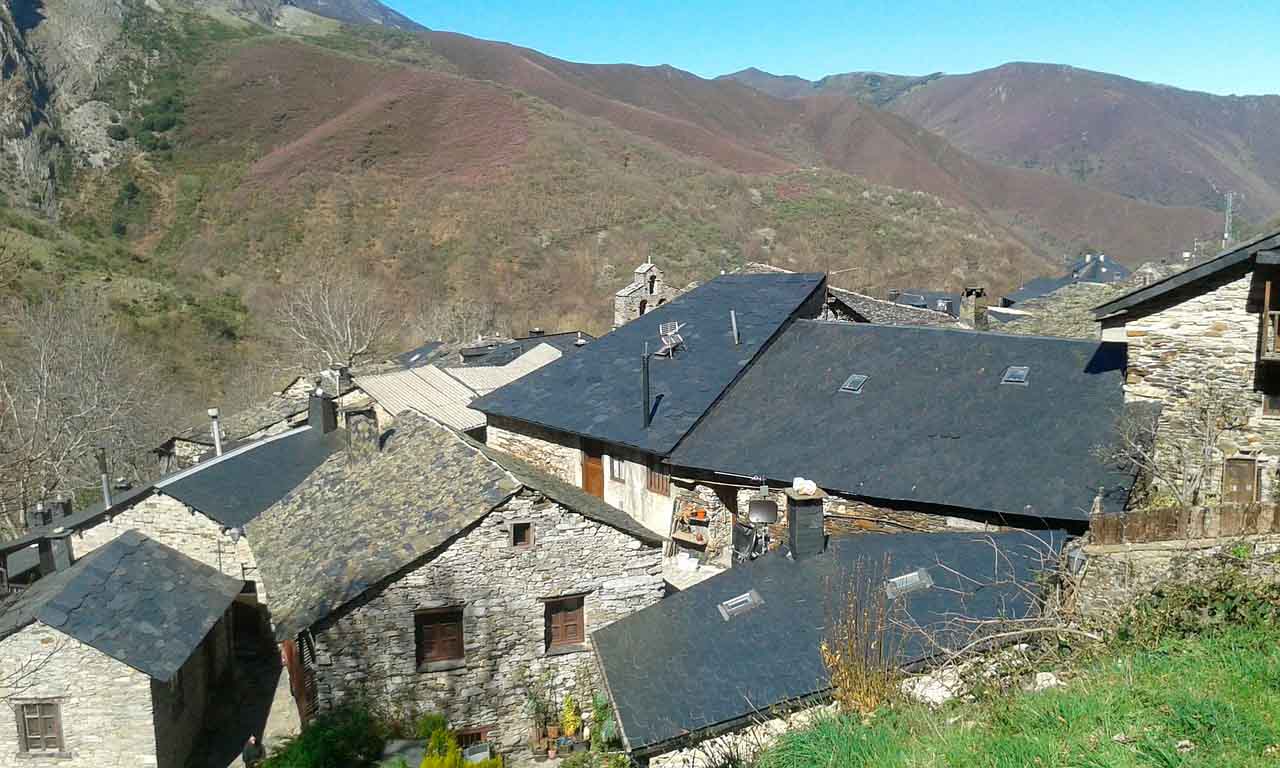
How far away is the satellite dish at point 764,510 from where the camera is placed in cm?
1620

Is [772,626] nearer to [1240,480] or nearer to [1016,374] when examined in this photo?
[1016,374]

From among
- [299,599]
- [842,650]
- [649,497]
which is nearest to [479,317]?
[649,497]

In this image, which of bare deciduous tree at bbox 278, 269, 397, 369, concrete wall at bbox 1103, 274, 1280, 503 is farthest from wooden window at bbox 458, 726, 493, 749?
bare deciduous tree at bbox 278, 269, 397, 369

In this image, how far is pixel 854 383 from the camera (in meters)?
18.5

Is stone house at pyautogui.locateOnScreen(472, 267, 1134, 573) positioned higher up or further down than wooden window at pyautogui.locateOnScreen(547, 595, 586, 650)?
higher up

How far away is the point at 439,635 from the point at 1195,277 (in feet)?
42.4

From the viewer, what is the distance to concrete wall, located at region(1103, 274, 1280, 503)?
1435cm

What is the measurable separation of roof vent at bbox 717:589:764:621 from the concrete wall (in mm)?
7530

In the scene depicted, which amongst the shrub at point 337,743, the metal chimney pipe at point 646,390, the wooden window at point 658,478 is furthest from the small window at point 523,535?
the metal chimney pipe at point 646,390

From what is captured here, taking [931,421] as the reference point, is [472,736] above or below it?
below

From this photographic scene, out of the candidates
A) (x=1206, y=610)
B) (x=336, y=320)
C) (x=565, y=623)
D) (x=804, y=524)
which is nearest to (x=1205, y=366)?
(x=804, y=524)

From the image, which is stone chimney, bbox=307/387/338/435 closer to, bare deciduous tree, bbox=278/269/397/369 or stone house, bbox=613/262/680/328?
stone house, bbox=613/262/680/328

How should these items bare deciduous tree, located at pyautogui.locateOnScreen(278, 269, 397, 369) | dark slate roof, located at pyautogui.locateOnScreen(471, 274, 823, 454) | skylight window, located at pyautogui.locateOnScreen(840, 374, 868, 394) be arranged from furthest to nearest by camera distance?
bare deciduous tree, located at pyautogui.locateOnScreen(278, 269, 397, 369) < dark slate roof, located at pyautogui.locateOnScreen(471, 274, 823, 454) < skylight window, located at pyautogui.locateOnScreen(840, 374, 868, 394)

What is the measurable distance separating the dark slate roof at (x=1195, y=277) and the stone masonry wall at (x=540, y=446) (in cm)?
1088
